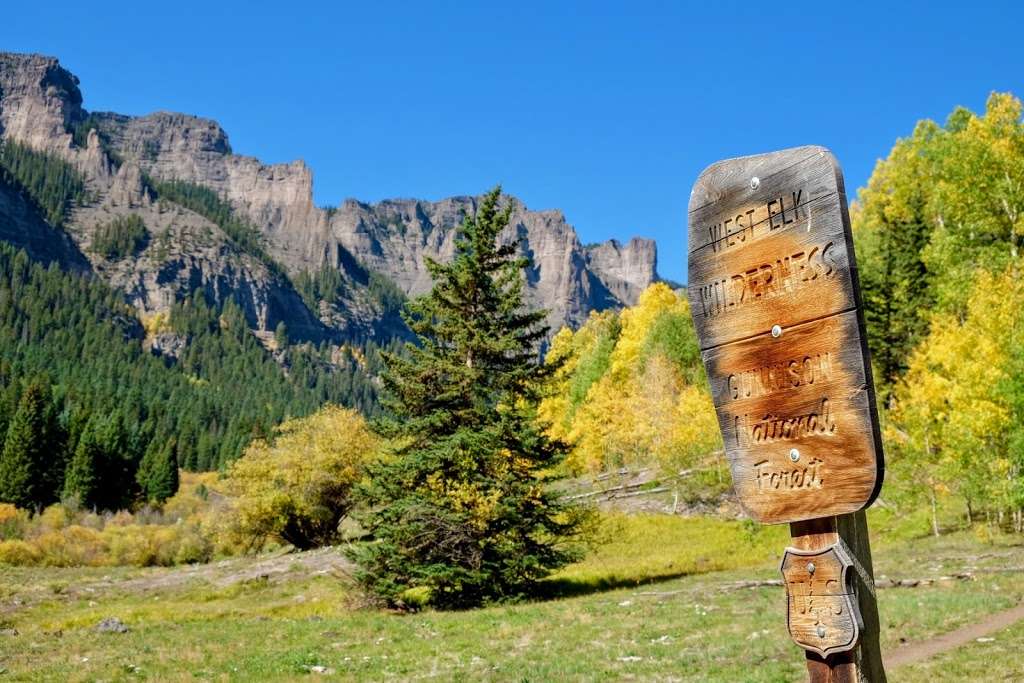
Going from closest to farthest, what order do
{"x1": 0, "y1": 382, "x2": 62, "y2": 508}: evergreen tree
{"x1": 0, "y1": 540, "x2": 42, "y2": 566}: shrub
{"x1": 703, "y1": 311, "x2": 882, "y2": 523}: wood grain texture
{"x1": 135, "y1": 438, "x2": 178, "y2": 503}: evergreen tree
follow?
{"x1": 703, "y1": 311, "x2": 882, "y2": 523}: wood grain texture < {"x1": 0, "y1": 540, "x2": 42, "y2": 566}: shrub < {"x1": 0, "y1": 382, "x2": 62, "y2": 508}: evergreen tree < {"x1": 135, "y1": 438, "x2": 178, "y2": 503}: evergreen tree

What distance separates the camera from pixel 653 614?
18.7 m

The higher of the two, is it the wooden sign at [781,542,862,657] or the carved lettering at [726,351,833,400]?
the carved lettering at [726,351,833,400]

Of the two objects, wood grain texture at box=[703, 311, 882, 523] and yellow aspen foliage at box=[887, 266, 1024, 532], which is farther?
yellow aspen foliage at box=[887, 266, 1024, 532]

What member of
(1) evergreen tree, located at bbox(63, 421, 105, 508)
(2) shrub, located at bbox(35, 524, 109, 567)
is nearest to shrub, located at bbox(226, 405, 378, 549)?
(2) shrub, located at bbox(35, 524, 109, 567)

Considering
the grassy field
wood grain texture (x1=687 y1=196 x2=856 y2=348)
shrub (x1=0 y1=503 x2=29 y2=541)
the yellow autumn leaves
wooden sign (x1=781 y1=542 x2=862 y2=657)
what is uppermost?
the yellow autumn leaves

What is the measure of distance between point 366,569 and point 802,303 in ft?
72.3

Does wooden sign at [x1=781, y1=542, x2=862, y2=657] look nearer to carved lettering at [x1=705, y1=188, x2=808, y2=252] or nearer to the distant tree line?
carved lettering at [x1=705, y1=188, x2=808, y2=252]

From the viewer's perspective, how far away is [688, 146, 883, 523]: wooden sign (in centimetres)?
362

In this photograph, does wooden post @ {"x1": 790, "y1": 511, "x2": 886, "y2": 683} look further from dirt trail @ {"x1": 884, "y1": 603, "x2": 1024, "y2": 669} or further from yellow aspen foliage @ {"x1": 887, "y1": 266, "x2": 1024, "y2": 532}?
yellow aspen foliage @ {"x1": 887, "y1": 266, "x2": 1024, "y2": 532}

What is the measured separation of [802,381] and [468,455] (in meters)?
20.3

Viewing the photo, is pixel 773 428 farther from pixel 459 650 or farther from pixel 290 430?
pixel 290 430

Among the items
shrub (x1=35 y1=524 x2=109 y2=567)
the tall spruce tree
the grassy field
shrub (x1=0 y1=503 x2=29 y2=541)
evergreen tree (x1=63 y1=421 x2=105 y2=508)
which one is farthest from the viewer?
evergreen tree (x1=63 y1=421 x2=105 y2=508)

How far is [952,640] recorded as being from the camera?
12.8 meters

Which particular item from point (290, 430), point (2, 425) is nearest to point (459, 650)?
point (290, 430)
